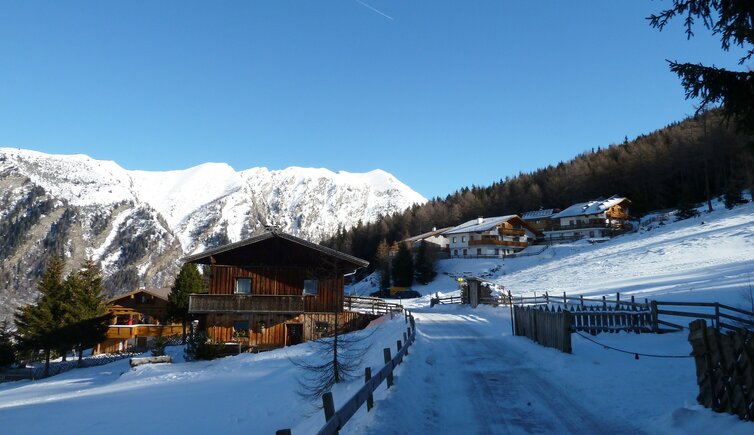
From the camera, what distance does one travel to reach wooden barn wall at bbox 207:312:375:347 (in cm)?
3253

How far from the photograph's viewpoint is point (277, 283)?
33.6 m

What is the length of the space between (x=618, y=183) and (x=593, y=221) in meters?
26.9

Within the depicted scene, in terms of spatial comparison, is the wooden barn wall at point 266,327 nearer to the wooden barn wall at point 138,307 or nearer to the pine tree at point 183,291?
the pine tree at point 183,291

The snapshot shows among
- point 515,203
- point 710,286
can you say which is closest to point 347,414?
point 710,286

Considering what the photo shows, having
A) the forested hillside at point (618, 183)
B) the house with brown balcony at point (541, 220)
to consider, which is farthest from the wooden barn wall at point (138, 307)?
the house with brown balcony at point (541, 220)

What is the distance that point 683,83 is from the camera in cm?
717

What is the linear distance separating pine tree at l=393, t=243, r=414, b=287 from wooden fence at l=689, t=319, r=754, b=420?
74.6 meters

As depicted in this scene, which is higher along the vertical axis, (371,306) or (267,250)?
(267,250)

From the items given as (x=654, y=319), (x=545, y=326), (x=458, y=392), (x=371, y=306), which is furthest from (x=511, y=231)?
(x=458, y=392)

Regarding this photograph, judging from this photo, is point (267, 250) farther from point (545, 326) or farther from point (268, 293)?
point (545, 326)

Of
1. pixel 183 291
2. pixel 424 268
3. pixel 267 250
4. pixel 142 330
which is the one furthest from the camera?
pixel 424 268

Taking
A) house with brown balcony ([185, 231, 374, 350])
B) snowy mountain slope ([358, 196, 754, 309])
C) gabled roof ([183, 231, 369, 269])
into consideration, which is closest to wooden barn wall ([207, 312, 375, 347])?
house with brown balcony ([185, 231, 374, 350])

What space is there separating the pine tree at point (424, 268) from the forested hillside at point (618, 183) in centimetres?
3374

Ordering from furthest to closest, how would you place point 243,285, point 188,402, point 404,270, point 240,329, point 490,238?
point 490,238
point 404,270
point 243,285
point 240,329
point 188,402
